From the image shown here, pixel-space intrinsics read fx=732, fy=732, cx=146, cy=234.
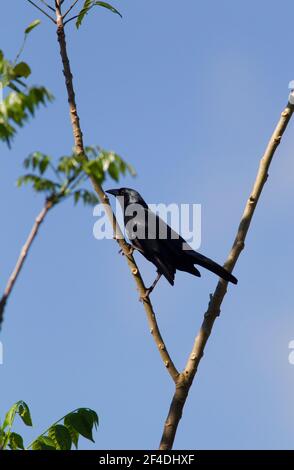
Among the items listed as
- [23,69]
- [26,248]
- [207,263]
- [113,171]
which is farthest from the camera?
[207,263]

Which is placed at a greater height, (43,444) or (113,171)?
(113,171)

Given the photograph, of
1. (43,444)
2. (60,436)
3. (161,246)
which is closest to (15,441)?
(43,444)

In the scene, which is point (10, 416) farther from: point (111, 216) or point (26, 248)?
point (26, 248)

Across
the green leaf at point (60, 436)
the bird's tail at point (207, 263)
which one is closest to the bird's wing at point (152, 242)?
the bird's tail at point (207, 263)

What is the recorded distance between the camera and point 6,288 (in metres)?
3.04

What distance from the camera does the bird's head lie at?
10008 millimetres

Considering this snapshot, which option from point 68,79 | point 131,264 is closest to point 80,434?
point 131,264

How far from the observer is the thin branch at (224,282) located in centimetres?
566

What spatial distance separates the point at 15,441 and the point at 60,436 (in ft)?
1.28

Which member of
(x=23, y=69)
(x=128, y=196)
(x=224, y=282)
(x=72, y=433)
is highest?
(x=128, y=196)

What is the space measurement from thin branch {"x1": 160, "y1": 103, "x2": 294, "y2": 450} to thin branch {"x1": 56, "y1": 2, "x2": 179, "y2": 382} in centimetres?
14

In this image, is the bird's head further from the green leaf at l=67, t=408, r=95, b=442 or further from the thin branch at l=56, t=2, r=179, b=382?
the green leaf at l=67, t=408, r=95, b=442

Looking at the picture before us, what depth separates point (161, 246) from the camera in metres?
8.70
